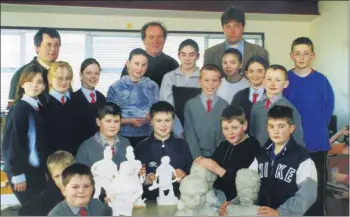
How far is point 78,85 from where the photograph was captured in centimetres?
207

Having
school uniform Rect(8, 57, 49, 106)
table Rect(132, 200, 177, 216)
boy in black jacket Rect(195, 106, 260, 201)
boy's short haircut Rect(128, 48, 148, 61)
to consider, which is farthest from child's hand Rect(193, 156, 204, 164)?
school uniform Rect(8, 57, 49, 106)

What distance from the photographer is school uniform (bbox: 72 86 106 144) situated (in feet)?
6.72

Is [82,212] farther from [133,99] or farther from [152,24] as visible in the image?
[152,24]

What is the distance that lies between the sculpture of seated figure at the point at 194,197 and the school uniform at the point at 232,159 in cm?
9

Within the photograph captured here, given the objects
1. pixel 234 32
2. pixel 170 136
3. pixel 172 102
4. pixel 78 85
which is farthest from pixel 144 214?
pixel 234 32

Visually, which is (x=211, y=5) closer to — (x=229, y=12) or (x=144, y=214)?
(x=229, y=12)

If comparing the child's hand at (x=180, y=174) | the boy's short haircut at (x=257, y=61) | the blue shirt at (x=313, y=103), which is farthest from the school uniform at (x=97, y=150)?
the blue shirt at (x=313, y=103)

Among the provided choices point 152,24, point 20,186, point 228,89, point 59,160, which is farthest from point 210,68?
point 20,186

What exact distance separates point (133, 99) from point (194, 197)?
547 mm

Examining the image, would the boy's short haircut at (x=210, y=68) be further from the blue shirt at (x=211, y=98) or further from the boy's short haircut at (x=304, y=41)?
the boy's short haircut at (x=304, y=41)

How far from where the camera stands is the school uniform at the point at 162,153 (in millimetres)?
2053

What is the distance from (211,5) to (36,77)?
3.01 ft

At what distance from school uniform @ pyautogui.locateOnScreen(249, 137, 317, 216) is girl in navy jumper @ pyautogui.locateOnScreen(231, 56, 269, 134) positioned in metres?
0.22

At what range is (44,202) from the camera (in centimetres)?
202
